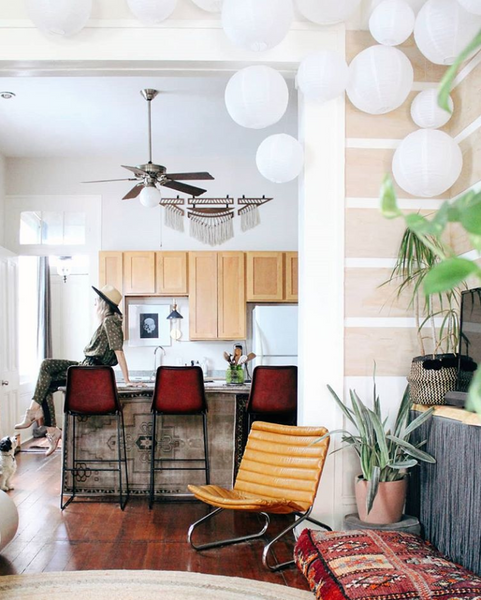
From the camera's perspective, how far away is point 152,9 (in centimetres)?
342

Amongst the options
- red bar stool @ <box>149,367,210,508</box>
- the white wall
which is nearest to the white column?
red bar stool @ <box>149,367,210,508</box>

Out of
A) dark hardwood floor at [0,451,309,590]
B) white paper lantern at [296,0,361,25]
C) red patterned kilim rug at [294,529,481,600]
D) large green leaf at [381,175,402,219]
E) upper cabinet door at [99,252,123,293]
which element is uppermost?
white paper lantern at [296,0,361,25]

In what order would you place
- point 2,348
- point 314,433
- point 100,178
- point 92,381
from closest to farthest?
1. point 314,433
2. point 92,381
3. point 2,348
4. point 100,178

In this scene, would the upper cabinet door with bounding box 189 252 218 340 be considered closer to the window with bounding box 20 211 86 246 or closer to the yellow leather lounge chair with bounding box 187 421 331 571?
the window with bounding box 20 211 86 246

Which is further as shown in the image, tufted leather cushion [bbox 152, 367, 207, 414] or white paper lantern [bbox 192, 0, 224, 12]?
tufted leather cushion [bbox 152, 367, 207, 414]

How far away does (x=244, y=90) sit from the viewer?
3.39 m

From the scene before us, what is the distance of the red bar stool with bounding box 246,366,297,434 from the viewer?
4684 mm

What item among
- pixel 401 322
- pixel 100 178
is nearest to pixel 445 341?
pixel 401 322

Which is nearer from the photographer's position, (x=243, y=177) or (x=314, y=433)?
(x=314, y=433)

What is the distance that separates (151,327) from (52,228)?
1.74 metres

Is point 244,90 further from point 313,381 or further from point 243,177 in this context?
point 243,177

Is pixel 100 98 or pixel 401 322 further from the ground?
pixel 100 98

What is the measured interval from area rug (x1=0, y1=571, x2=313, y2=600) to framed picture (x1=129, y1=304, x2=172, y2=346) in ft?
15.8

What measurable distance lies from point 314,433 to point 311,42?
221 cm
